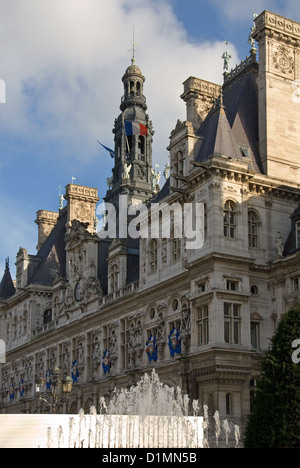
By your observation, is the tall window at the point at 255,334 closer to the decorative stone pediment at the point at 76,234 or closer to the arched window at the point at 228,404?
the arched window at the point at 228,404

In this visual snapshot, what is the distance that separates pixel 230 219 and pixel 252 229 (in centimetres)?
181

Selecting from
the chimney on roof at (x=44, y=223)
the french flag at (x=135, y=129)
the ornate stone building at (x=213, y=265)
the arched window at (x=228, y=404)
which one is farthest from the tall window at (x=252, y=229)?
the chimney on roof at (x=44, y=223)

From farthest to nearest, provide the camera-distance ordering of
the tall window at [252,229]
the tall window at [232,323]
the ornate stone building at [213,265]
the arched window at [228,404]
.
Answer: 1. the tall window at [252,229]
2. the ornate stone building at [213,265]
3. the tall window at [232,323]
4. the arched window at [228,404]

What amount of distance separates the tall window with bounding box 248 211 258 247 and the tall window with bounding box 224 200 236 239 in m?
1.37

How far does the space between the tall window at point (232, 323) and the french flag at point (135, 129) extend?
32.2m

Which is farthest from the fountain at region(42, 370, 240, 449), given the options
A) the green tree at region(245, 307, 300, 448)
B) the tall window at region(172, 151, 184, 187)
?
the tall window at region(172, 151, 184, 187)

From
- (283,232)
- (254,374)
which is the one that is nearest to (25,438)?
(254,374)

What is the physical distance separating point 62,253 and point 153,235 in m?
24.9

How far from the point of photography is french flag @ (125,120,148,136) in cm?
6775

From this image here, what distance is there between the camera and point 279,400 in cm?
2630

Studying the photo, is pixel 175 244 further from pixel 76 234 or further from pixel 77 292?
pixel 76 234

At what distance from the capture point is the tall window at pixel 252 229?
41219 millimetres

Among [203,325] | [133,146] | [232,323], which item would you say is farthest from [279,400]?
[133,146]
